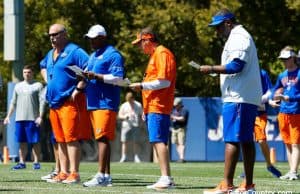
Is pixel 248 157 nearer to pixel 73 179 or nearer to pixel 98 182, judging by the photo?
pixel 98 182

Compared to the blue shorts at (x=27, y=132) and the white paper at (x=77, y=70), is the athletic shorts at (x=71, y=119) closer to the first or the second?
the white paper at (x=77, y=70)

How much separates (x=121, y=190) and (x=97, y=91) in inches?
62.1

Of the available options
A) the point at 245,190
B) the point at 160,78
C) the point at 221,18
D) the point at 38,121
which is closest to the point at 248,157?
the point at 245,190

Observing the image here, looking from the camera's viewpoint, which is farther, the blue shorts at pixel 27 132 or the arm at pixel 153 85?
the blue shorts at pixel 27 132

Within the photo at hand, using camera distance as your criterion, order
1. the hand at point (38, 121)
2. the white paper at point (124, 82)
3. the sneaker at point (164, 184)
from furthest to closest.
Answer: the hand at point (38, 121) → the white paper at point (124, 82) → the sneaker at point (164, 184)

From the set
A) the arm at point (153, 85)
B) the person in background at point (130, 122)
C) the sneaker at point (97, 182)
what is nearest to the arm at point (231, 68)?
the arm at point (153, 85)

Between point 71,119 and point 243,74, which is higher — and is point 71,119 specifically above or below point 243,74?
below

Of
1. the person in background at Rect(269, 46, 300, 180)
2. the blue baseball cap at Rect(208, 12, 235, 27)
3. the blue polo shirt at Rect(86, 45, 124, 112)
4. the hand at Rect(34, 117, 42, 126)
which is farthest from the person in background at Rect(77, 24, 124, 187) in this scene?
the hand at Rect(34, 117, 42, 126)

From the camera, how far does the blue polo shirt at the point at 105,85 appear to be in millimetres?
13602

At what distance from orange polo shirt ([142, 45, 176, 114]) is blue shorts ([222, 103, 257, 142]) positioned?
1.67 m

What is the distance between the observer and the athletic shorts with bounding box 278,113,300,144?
16672 mm

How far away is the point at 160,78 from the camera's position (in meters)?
13.1

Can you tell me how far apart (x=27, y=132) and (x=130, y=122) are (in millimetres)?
9418

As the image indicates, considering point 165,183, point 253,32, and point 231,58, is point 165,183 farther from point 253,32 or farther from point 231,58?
point 253,32
